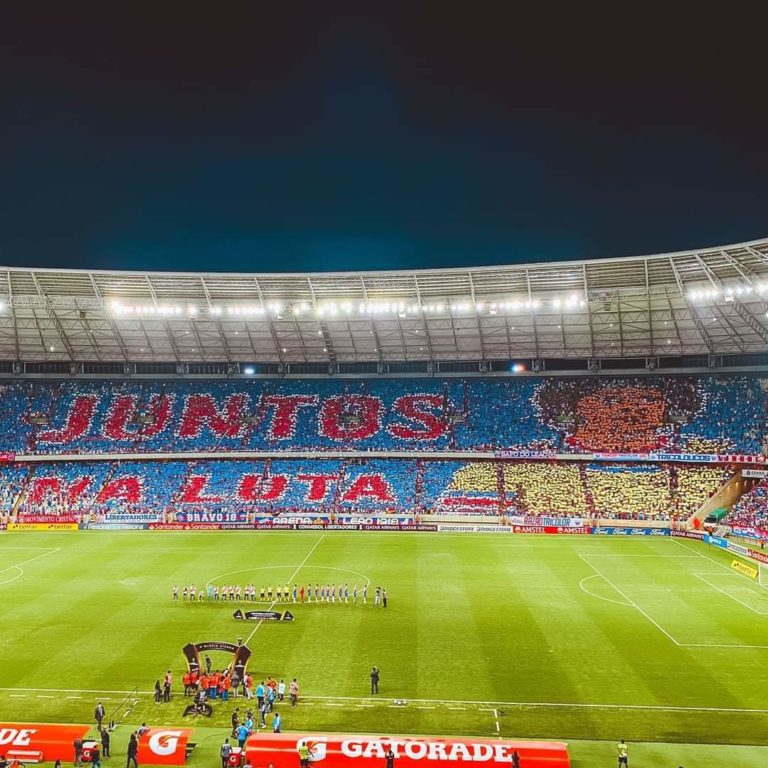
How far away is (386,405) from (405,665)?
4315 cm

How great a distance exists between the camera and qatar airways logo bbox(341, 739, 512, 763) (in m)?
17.3

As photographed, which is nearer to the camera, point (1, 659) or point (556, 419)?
point (1, 659)

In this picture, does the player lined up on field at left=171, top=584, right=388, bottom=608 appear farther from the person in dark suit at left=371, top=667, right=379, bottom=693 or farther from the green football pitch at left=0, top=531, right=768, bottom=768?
the person in dark suit at left=371, top=667, right=379, bottom=693

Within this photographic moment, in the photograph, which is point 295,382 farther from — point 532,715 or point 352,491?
point 532,715

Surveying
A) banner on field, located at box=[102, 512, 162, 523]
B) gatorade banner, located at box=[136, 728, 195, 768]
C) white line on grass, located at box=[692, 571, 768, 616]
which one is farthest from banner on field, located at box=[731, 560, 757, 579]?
banner on field, located at box=[102, 512, 162, 523]

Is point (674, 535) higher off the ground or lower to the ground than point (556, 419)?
lower

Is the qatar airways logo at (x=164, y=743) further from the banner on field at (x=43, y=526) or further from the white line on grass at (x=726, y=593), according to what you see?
the banner on field at (x=43, y=526)

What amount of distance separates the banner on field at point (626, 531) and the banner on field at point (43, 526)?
131ft

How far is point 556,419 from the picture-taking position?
63.0 metres

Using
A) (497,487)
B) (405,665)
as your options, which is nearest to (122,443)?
(497,487)

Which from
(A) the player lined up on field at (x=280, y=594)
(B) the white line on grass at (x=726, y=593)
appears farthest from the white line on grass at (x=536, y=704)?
(B) the white line on grass at (x=726, y=593)

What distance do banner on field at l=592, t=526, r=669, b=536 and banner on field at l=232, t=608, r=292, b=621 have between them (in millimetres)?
29486

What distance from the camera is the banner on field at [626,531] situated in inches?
2010

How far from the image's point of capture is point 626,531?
5141 centimetres
